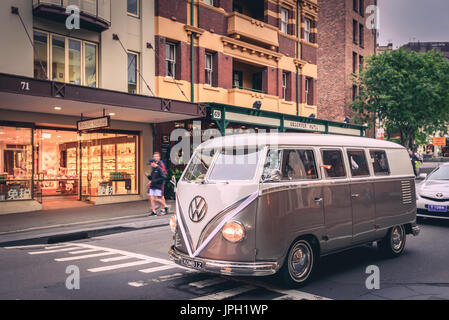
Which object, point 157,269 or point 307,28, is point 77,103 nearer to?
point 157,269

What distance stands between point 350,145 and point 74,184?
13714 mm

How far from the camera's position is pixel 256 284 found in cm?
588

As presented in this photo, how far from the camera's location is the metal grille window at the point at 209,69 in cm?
2048

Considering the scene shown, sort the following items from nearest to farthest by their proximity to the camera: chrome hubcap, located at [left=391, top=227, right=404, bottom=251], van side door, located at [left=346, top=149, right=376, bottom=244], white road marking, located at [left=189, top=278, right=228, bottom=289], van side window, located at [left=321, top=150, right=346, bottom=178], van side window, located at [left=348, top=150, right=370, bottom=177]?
1. white road marking, located at [left=189, top=278, right=228, bottom=289]
2. van side window, located at [left=321, top=150, right=346, bottom=178]
3. van side door, located at [left=346, top=149, right=376, bottom=244]
4. van side window, located at [left=348, top=150, right=370, bottom=177]
5. chrome hubcap, located at [left=391, top=227, right=404, bottom=251]

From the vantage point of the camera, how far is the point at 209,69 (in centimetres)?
2056

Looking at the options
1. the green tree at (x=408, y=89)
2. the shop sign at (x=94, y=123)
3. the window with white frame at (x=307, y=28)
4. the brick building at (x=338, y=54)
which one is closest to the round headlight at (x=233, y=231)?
the shop sign at (x=94, y=123)

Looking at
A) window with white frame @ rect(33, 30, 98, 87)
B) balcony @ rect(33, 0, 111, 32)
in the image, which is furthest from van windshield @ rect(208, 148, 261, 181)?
balcony @ rect(33, 0, 111, 32)

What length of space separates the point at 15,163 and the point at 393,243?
1259cm

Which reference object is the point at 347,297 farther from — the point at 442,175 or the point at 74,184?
the point at 74,184

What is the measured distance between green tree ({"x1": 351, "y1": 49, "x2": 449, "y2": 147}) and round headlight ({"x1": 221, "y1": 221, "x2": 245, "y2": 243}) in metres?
28.7

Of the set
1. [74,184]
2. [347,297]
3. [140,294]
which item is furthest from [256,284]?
[74,184]

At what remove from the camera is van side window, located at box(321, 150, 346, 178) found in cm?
642

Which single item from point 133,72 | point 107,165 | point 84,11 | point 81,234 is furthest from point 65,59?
point 81,234

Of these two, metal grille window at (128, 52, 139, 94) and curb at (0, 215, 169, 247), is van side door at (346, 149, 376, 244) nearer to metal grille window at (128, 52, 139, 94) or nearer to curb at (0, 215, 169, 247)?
curb at (0, 215, 169, 247)
